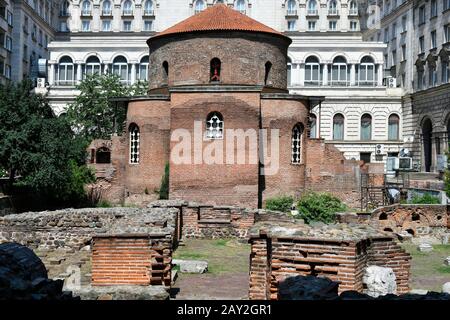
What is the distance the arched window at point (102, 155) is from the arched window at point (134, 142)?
696 cm

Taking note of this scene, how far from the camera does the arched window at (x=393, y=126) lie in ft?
147

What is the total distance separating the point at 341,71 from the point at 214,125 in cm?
2677

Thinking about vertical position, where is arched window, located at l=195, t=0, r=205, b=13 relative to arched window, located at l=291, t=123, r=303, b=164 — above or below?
above

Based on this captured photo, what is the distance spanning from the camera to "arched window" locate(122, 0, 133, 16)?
57406 millimetres

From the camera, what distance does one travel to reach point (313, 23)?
187 feet

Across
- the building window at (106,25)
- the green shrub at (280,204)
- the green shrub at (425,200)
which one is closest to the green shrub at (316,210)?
the green shrub at (280,204)

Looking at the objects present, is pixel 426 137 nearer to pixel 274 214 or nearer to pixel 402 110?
pixel 402 110

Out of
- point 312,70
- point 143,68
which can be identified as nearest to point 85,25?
point 143,68

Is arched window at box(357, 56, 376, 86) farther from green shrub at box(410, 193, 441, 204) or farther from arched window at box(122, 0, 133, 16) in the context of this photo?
arched window at box(122, 0, 133, 16)

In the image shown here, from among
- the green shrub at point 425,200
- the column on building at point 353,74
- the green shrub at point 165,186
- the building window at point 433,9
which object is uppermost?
the building window at point 433,9

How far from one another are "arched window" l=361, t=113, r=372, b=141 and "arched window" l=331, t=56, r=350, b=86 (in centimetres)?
413

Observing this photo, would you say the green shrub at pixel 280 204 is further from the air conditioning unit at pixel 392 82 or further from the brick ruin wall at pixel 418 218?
the air conditioning unit at pixel 392 82

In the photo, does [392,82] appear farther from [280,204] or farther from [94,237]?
[94,237]

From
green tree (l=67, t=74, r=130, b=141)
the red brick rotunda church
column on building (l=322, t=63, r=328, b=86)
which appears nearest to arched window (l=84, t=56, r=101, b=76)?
green tree (l=67, t=74, r=130, b=141)
